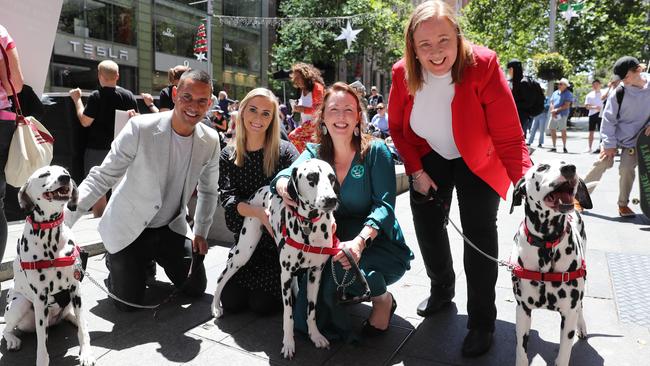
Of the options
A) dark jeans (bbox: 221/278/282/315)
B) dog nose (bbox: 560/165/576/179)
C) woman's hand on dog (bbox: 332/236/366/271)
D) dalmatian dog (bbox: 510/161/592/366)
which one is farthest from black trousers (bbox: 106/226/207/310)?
dog nose (bbox: 560/165/576/179)

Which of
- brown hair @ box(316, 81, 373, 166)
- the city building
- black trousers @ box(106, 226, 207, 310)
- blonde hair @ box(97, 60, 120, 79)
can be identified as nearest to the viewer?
brown hair @ box(316, 81, 373, 166)

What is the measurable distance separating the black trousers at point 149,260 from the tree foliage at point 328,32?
76.3 ft

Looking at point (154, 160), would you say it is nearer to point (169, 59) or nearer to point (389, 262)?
point (389, 262)

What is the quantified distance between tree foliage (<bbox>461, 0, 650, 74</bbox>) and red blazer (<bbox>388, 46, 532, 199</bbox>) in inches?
919

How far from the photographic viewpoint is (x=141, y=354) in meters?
2.96

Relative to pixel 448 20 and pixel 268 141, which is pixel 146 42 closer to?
pixel 268 141

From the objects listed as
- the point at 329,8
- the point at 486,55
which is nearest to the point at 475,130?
the point at 486,55

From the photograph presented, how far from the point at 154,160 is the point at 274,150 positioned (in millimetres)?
888

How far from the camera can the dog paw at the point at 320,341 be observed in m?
3.03

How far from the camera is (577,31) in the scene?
25484 millimetres

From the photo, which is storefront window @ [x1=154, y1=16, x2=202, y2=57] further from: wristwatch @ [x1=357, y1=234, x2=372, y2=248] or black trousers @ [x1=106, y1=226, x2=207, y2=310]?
wristwatch @ [x1=357, y1=234, x2=372, y2=248]

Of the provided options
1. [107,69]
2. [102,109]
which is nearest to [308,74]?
[107,69]

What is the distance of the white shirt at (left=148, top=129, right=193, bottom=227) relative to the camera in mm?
3625

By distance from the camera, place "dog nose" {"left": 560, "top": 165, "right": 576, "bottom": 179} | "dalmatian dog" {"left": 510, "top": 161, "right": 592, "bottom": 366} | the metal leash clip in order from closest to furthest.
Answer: "dog nose" {"left": 560, "top": 165, "right": 576, "bottom": 179} → "dalmatian dog" {"left": 510, "top": 161, "right": 592, "bottom": 366} → the metal leash clip
